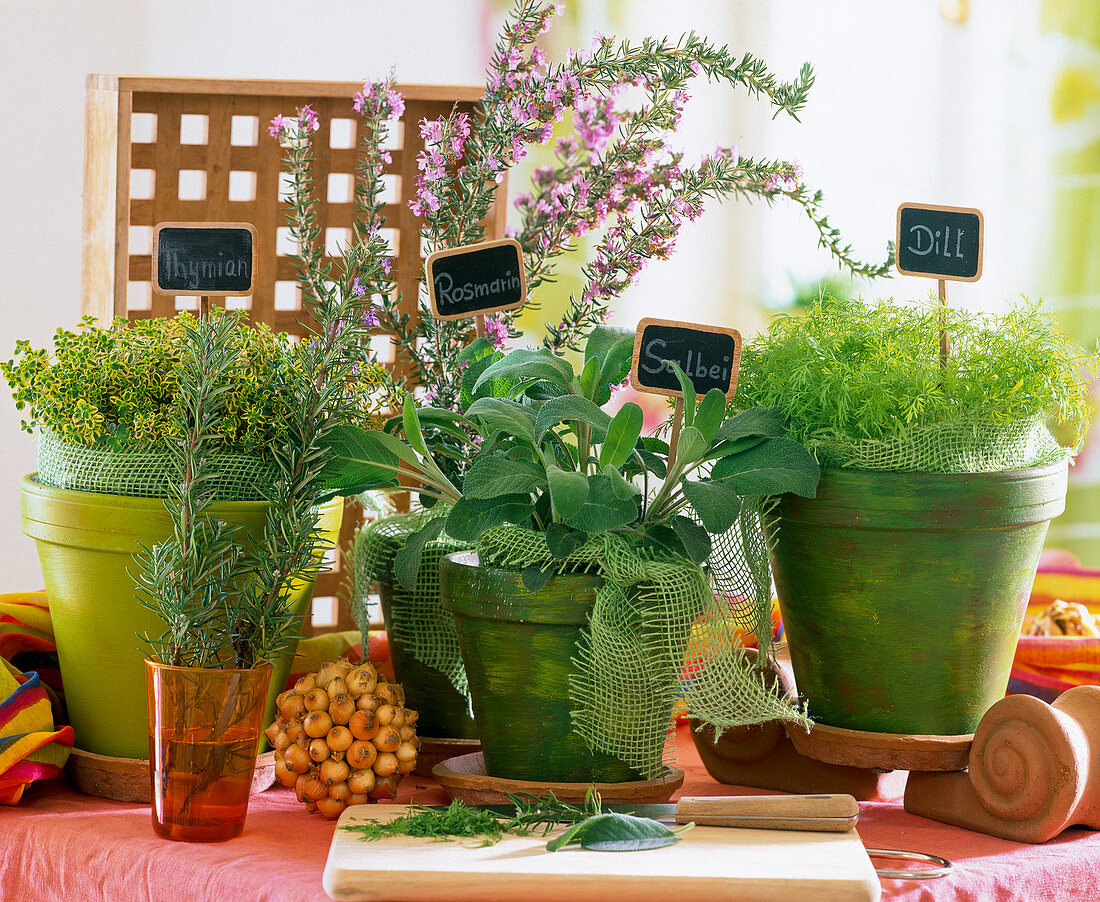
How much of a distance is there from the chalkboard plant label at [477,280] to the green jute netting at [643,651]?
8.4 inches

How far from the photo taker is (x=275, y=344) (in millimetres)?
835

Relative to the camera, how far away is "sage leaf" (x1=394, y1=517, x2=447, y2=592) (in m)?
0.82

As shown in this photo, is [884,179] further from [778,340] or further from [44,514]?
[44,514]

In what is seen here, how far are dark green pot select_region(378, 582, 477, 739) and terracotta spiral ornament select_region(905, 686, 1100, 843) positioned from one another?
15.2 inches

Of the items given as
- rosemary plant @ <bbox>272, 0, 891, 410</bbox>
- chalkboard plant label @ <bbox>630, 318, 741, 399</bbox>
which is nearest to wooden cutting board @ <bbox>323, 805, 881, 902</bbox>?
chalkboard plant label @ <bbox>630, 318, 741, 399</bbox>

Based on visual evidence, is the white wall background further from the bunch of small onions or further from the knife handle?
the knife handle

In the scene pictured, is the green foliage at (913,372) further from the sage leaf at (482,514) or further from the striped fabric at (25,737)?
the striped fabric at (25,737)

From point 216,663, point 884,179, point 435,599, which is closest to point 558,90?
point 435,599

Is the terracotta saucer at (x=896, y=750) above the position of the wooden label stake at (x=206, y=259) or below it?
below

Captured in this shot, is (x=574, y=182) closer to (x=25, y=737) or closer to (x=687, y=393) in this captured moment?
(x=687, y=393)

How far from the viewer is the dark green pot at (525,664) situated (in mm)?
752

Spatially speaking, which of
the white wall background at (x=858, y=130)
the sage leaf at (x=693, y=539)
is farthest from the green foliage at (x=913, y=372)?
the white wall background at (x=858, y=130)

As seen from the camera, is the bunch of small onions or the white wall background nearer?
the bunch of small onions

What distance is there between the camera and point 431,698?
0.93m
